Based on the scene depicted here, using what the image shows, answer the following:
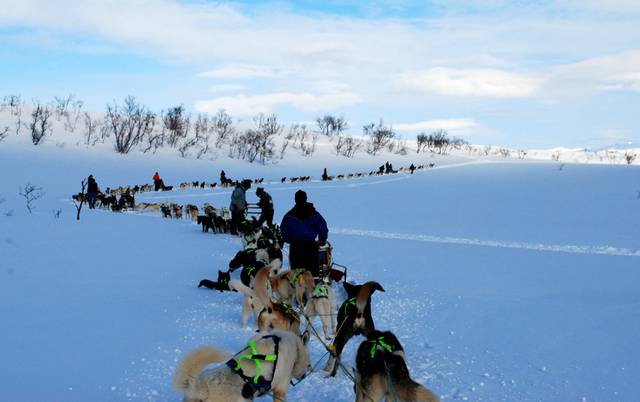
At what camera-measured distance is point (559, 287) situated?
737 cm

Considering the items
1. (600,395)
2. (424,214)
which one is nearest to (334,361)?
(600,395)

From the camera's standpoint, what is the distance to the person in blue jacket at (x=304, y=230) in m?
6.01

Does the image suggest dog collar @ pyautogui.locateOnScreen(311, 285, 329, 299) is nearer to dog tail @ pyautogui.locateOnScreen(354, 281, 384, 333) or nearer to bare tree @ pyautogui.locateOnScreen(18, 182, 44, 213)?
dog tail @ pyautogui.locateOnScreen(354, 281, 384, 333)

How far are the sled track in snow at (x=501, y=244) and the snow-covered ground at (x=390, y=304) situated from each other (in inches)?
1.9

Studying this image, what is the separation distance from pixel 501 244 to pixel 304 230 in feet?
24.1

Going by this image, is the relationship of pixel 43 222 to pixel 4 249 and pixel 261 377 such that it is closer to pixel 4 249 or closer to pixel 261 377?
pixel 4 249

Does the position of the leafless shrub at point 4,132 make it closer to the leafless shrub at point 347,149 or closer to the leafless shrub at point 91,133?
the leafless shrub at point 91,133

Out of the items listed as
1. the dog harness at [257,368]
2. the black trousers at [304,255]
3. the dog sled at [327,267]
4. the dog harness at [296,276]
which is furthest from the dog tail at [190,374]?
the dog sled at [327,267]

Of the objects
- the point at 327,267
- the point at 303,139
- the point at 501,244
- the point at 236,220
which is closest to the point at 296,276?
the point at 327,267

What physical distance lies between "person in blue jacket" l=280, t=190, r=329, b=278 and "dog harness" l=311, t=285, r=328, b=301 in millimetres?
803

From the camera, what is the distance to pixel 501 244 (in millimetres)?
11844

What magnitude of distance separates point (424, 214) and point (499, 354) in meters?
14.3

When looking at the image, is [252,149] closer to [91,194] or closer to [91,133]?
[91,133]

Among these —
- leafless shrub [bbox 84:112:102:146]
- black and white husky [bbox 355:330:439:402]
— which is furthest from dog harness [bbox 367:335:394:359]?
leafless shrub [bbox 84:112:102:146]
